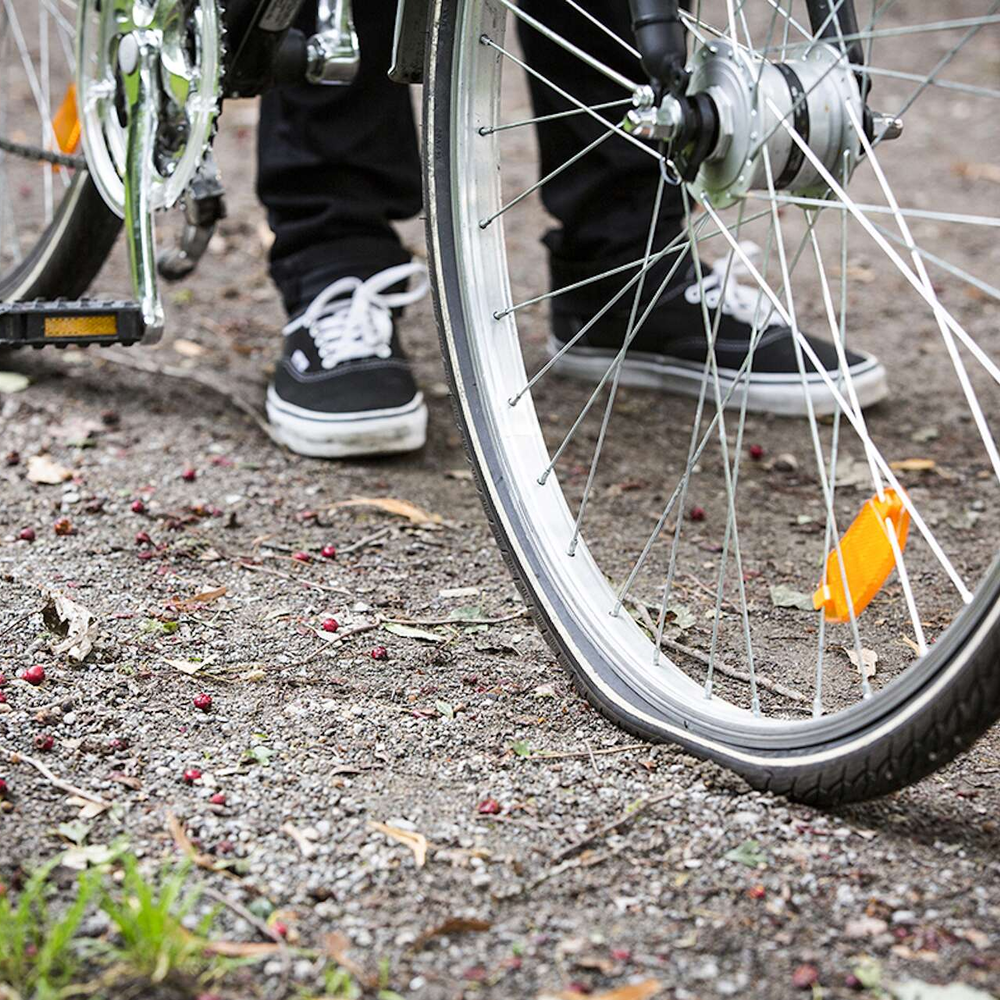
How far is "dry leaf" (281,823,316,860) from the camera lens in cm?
120

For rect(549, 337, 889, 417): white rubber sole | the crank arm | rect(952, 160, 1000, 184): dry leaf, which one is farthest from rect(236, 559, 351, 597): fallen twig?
rect(952, 160, 1000, 184): dry leaf

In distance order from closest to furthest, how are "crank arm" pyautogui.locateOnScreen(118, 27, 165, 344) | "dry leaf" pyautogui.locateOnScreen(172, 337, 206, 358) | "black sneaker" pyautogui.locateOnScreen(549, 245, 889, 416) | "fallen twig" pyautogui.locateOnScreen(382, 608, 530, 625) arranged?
1. "fallen twig" pyautogui.locateOnScreen(382, 608, 530, 625)
2. "crank arm" pyautogui.locateOnScreen(118, 27, 165, 344)
3. "black sneaker" pyautogui.locateOnScreen(549, 245, 889, 416)
4. "dry leaf" pyautogui.locateOnScreen(172, 337, 206, 358)

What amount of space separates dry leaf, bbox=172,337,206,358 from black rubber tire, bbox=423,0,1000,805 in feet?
3.45

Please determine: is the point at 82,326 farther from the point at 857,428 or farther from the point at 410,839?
the point at 857,428

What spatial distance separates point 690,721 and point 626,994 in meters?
0.35

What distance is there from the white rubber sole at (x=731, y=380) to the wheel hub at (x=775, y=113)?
90 centimetres

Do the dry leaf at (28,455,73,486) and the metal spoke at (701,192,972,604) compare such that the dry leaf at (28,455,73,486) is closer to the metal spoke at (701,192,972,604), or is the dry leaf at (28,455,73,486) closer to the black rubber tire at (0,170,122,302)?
the black rubber tire at (0,170,122,302)

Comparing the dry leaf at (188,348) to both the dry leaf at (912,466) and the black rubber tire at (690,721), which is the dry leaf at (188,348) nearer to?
the black rubber tire at (690,721)

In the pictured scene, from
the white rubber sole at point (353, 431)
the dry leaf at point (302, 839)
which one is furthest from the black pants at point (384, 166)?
the dry leaf at point (302, 839)

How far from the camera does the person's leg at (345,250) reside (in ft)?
6.91

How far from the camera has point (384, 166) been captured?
220 cm

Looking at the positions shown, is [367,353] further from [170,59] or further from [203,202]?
[170,59]

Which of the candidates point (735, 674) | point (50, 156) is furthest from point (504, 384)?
point (50, 156)

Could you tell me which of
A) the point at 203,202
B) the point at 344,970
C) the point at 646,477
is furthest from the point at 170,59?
the point at 344,970
